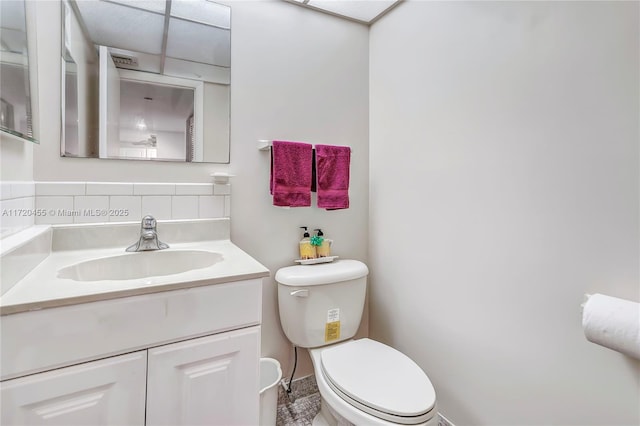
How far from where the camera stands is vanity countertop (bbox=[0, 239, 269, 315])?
691 millimetres

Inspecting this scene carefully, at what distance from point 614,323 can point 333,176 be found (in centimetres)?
114

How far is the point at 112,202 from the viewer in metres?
1.23

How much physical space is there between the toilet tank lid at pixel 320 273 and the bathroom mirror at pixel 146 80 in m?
0.60

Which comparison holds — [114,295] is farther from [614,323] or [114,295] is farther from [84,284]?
[614,323]

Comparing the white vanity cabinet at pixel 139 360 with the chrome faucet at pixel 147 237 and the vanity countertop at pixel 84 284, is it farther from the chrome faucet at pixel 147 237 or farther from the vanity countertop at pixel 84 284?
the chrome faucet at pixel 147 237

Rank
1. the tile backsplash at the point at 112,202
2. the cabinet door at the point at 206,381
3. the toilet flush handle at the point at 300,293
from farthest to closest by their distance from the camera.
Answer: the toilet flush handle at the point at 300,293 < the tile backsplash at the point at 112,202 < the cabinet door at the point at 206,381

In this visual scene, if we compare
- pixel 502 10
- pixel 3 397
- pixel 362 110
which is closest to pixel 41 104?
pixel 3 397

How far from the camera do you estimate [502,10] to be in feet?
3.57

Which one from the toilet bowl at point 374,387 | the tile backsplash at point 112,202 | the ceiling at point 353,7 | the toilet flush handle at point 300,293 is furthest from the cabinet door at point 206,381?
the ceiling at point 353,7

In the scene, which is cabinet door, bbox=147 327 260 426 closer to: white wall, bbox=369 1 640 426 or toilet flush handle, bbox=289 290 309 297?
toilet flush handle, bbox=289 290 309 297

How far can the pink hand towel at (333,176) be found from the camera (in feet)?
5.02

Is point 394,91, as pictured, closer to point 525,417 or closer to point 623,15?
point 623,15

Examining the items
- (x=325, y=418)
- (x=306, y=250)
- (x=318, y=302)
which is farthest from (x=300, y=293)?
(x=325, y=418)

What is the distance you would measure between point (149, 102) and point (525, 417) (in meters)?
1.83
